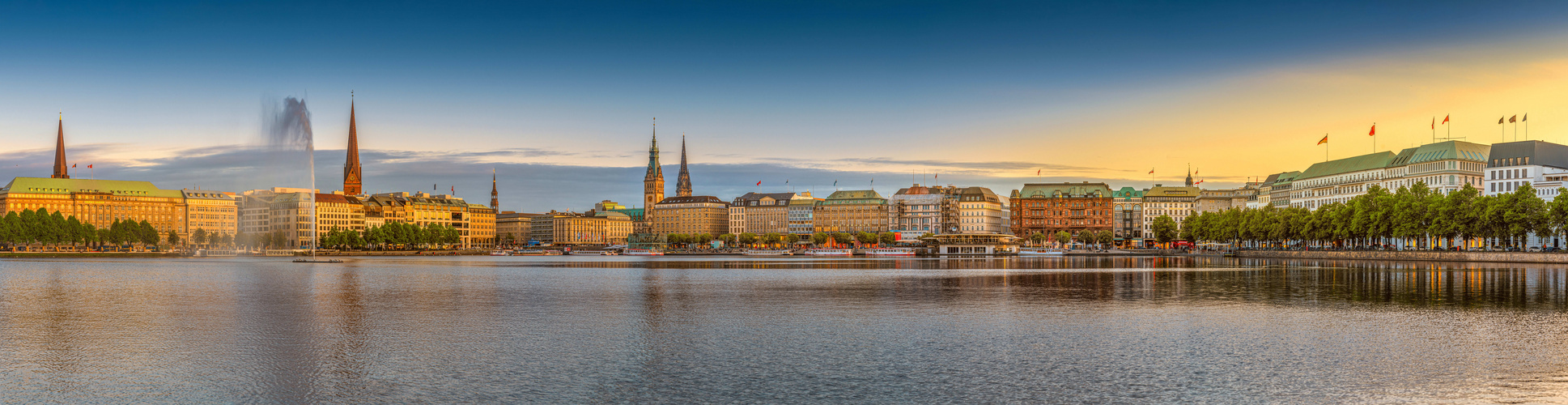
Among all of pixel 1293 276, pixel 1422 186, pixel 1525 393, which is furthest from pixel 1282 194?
pixel 1525 393

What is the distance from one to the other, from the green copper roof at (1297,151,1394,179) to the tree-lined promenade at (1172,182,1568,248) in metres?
19.3

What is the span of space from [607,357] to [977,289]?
1242 inches

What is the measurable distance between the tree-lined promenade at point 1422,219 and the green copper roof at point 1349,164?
19293 millimetres

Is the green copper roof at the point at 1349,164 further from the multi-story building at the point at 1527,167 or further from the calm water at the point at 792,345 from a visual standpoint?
the calm water at the point at 792,345

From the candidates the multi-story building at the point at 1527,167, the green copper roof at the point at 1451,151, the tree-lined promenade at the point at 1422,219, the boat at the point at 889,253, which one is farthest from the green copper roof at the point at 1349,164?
the boat at the point at 889,253

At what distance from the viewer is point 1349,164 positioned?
171125 mm

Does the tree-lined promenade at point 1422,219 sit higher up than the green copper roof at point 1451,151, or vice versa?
the green copper roof at point 1451,151

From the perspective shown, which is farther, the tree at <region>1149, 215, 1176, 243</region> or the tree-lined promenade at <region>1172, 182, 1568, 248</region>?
the tree at <region>1149, 215, 1176, 243</region>

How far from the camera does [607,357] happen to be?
25.7 meters

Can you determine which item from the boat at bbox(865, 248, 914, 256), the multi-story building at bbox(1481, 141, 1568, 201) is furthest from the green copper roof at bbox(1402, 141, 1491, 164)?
the boat at bbox(865, 248, 914, 256)

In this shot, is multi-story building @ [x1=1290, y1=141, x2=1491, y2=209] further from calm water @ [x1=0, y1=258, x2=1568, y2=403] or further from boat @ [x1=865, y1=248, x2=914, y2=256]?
calm water @ [x1=0, y1=258, x2=1568, y2=403]

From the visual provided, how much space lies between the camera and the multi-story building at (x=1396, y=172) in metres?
143

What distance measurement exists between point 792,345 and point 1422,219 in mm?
93630

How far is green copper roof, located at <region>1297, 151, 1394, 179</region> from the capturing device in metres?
162
